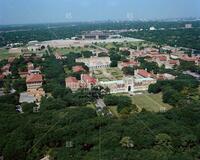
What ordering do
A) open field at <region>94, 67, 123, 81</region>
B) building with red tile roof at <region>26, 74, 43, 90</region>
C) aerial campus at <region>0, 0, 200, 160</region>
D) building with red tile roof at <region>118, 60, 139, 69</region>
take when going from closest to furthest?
aerial campus at <region>0, 0, 200, 160</region>, building with red tile roof at <region>26, 74, 43, 90</region>, open field at <region>94, 67, 123, 81</region>, building with red tile roof at <region>118, 60, 139, 69</region>

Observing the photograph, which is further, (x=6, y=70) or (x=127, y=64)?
(x=127, y=64)

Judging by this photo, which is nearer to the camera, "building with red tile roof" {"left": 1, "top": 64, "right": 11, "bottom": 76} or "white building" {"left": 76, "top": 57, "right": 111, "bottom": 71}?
"building with red tile roof" {"left": 1, "top": 64, "right": 11, "bottom": 76}

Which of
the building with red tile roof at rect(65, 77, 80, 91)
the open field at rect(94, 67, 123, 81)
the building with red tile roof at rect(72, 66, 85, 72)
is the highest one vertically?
the building with red tile roof at rect(65, 77, 80, 91)

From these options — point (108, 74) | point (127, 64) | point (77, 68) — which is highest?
point (77, 68)

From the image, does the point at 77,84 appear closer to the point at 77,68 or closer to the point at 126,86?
the point at 126,86

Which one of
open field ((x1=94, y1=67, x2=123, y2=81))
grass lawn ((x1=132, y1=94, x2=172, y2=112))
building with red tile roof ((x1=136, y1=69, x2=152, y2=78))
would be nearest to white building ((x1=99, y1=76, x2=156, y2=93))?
grass lawn ((x1=132, y1=94, x2=172, y2=112))

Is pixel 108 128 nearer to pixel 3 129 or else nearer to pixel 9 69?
pixel 3 129

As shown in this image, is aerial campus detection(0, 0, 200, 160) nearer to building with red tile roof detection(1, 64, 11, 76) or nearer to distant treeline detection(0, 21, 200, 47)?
building with red tile roof detection(1, 64, 11, 76)

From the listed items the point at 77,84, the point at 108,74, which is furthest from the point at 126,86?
the point at 108,74

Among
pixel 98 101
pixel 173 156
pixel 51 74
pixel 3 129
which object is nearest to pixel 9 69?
pixel 51 74
